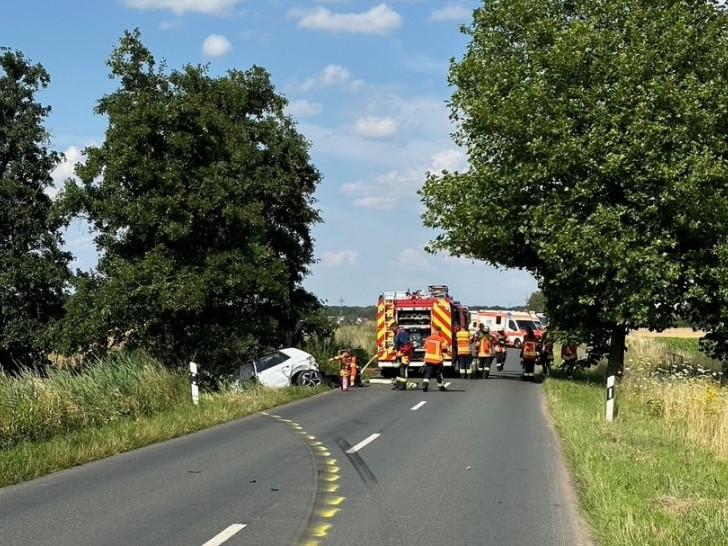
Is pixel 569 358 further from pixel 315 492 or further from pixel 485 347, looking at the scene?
pixel 315 492

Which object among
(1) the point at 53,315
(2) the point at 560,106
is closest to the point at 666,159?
(2) the point at 560,106

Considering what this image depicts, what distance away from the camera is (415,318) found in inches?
1190

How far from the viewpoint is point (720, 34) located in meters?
22.8

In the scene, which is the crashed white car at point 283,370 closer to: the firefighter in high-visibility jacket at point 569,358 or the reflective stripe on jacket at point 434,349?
the reflective stripe on jacket at point 434,349

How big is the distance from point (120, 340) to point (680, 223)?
15.0 m

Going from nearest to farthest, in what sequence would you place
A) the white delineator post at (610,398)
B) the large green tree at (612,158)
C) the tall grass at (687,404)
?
the tall grass at (687,404)
the white delineator post at (610,398)
the large green tree at (612,158)

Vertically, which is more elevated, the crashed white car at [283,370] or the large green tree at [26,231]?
the large green tree at [26,231]

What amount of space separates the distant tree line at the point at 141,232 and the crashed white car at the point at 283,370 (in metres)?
0.73

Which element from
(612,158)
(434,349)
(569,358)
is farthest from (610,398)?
(569,358)

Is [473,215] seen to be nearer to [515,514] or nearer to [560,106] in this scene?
[560,106]

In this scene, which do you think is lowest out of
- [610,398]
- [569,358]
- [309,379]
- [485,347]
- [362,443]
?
[362,443]

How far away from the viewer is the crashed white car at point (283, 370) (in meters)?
23.3

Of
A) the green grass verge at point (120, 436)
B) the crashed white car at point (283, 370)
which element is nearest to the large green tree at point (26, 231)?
the crashed white car at point (283, 370)

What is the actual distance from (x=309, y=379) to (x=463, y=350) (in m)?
6.65
